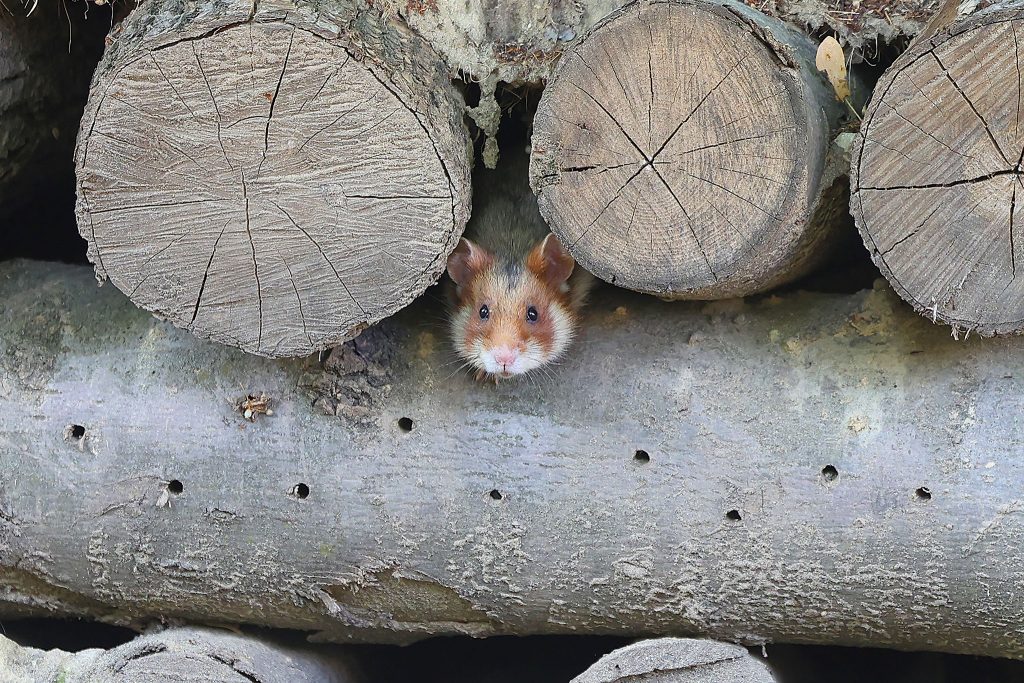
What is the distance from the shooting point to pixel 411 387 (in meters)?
2.96

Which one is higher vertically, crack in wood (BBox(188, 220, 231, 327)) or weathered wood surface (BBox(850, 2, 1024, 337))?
weathered wood surface (BBox(850, 2, 1024, 337))

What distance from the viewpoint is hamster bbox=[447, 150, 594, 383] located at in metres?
3.06

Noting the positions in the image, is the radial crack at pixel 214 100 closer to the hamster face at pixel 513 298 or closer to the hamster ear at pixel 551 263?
the hamster face at pixel 513 298

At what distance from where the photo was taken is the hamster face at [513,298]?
124 inches

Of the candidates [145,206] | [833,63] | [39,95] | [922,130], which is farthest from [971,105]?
[39,95]

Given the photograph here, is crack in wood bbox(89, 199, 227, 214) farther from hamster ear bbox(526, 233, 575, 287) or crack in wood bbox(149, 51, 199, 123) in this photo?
hamster ear bbox(526, 233, 575, 287)

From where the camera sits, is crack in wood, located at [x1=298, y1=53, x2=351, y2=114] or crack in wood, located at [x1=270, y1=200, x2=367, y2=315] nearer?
crack in wood, located at [x1=298, y1=53, x2=351, y2=114]

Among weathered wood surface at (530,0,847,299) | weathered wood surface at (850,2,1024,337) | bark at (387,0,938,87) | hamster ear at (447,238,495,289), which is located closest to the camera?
weathered wood surface at (850,2,1024,337)

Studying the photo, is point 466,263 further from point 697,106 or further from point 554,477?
point 697,106

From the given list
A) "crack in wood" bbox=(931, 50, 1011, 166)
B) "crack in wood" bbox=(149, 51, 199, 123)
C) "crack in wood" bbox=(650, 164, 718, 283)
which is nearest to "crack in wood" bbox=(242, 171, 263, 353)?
"crack in wood" bbox=(149, 51, 199, 123)

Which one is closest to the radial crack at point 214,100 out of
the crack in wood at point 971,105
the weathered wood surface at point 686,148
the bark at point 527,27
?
the bark at point 527,27

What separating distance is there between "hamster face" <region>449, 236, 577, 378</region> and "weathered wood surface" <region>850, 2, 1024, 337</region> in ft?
3.37

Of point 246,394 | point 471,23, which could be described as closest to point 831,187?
point 471,23

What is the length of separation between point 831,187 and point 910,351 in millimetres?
519
